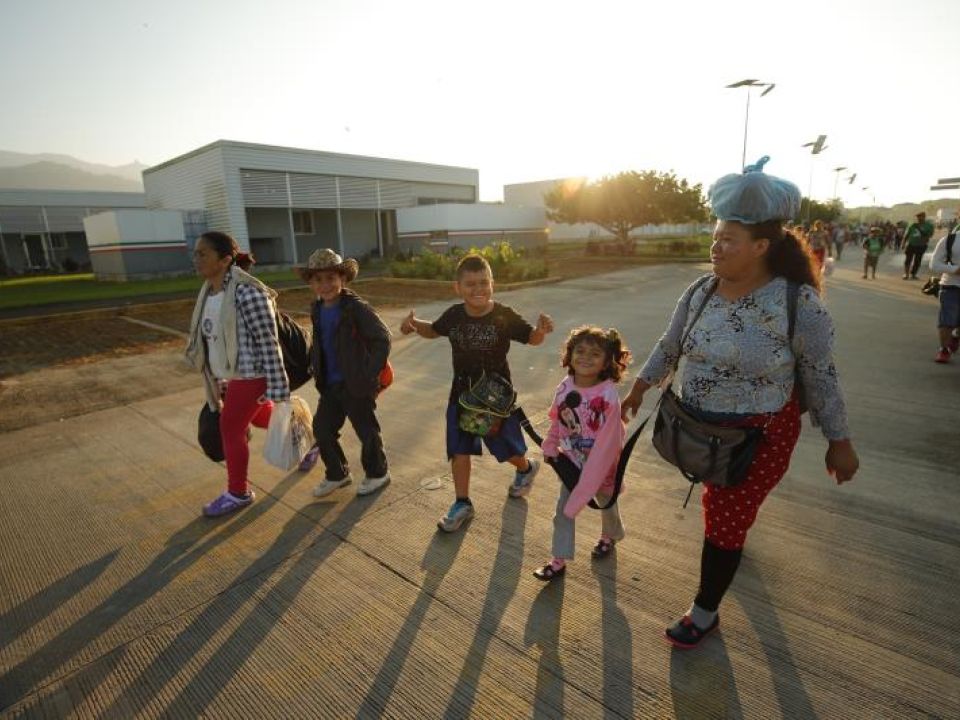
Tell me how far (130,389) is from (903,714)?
7558 millimetres

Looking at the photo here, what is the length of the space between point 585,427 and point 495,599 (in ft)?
3.15

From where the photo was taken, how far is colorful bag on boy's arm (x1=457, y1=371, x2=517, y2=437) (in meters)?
3.01

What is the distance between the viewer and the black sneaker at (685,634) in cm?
220

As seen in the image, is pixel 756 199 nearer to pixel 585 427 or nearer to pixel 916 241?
pixel 585 427

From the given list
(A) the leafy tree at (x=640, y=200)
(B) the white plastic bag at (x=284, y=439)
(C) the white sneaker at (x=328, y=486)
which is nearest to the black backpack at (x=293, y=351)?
(B) the white plastic bag at (x=284, y=439)

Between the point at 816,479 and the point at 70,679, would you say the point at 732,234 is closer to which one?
the point at 816,479

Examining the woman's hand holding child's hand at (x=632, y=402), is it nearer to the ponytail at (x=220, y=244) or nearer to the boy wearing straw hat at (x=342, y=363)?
the boy wearing straw hat at (x=342, y=363)

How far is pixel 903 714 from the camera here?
6.13 ft

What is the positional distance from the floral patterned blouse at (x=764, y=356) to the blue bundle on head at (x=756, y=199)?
0.84ft

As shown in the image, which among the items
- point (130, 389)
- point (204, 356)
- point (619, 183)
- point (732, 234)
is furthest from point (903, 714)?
point (619, 183)

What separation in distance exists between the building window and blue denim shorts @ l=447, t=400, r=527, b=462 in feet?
99.1

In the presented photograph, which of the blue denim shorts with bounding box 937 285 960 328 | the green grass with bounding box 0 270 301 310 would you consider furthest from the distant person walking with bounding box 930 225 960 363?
the green grass with bounding box 0 270 301 310

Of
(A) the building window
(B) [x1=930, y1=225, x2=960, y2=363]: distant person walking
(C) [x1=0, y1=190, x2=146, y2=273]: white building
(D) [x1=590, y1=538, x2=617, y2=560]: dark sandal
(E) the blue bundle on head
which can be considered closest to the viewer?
(E) the blue bundle on head

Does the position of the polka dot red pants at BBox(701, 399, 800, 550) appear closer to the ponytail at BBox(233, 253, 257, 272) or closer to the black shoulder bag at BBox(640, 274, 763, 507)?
the black shoulder bag at BBox(640, 274, 763, 507)
